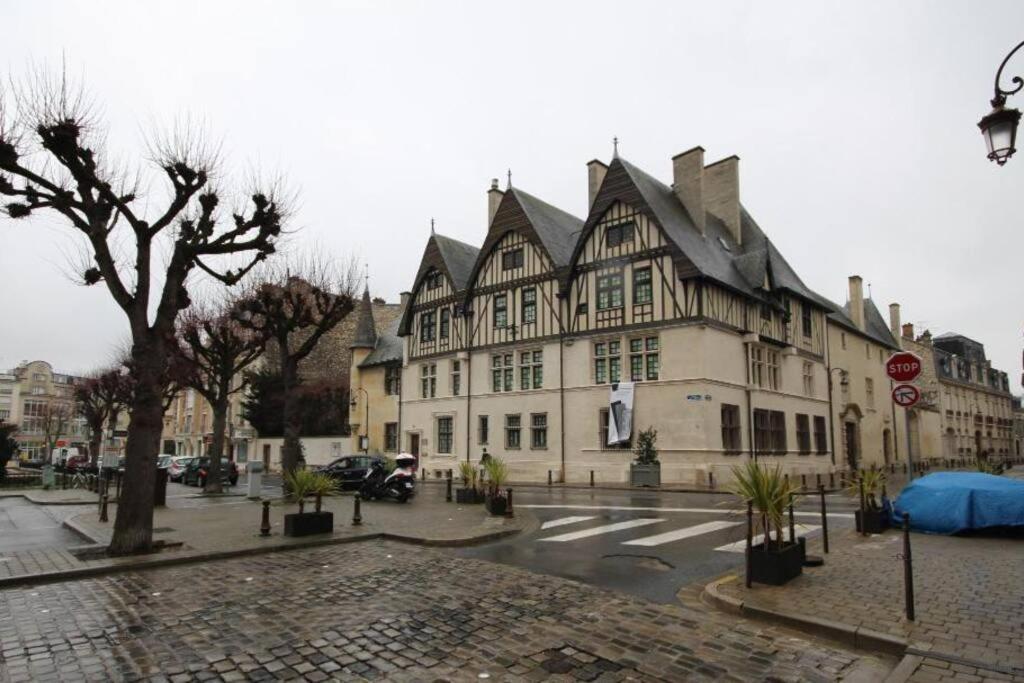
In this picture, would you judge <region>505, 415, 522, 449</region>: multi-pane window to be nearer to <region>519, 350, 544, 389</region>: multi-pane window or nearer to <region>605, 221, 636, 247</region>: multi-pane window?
<region>519, 350, 544, 389</region>: multi-pane window

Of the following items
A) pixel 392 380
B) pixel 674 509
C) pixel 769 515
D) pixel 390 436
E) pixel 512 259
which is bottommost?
pixel 674 509

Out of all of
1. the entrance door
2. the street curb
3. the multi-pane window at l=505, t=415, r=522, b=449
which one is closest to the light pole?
the multi-pane window at l=505, t=415, r=522, b=449

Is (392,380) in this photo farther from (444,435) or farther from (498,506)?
(498,506)

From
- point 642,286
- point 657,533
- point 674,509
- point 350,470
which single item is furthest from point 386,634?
point 642,286

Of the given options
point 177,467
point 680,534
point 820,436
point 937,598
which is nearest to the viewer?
point 937,598

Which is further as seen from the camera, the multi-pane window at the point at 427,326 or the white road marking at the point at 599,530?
the multi-pane window at the point at 427,326

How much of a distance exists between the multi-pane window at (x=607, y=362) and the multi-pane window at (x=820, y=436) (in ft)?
42.6

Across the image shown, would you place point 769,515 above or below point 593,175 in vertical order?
below

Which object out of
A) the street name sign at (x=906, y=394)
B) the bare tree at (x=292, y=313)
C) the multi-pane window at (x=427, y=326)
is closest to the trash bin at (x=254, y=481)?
the bare tree at (x=292, y=313)

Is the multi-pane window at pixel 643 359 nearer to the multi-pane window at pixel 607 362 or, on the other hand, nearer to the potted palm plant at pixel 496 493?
the multi-pane window at pixel 607 362

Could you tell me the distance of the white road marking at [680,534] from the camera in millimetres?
10320

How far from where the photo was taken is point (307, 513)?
1141 centimetres

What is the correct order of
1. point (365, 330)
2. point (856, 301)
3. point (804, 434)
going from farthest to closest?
point (365, 330), point (856, 301), point (804, 434)

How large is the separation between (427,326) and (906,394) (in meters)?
29.6
